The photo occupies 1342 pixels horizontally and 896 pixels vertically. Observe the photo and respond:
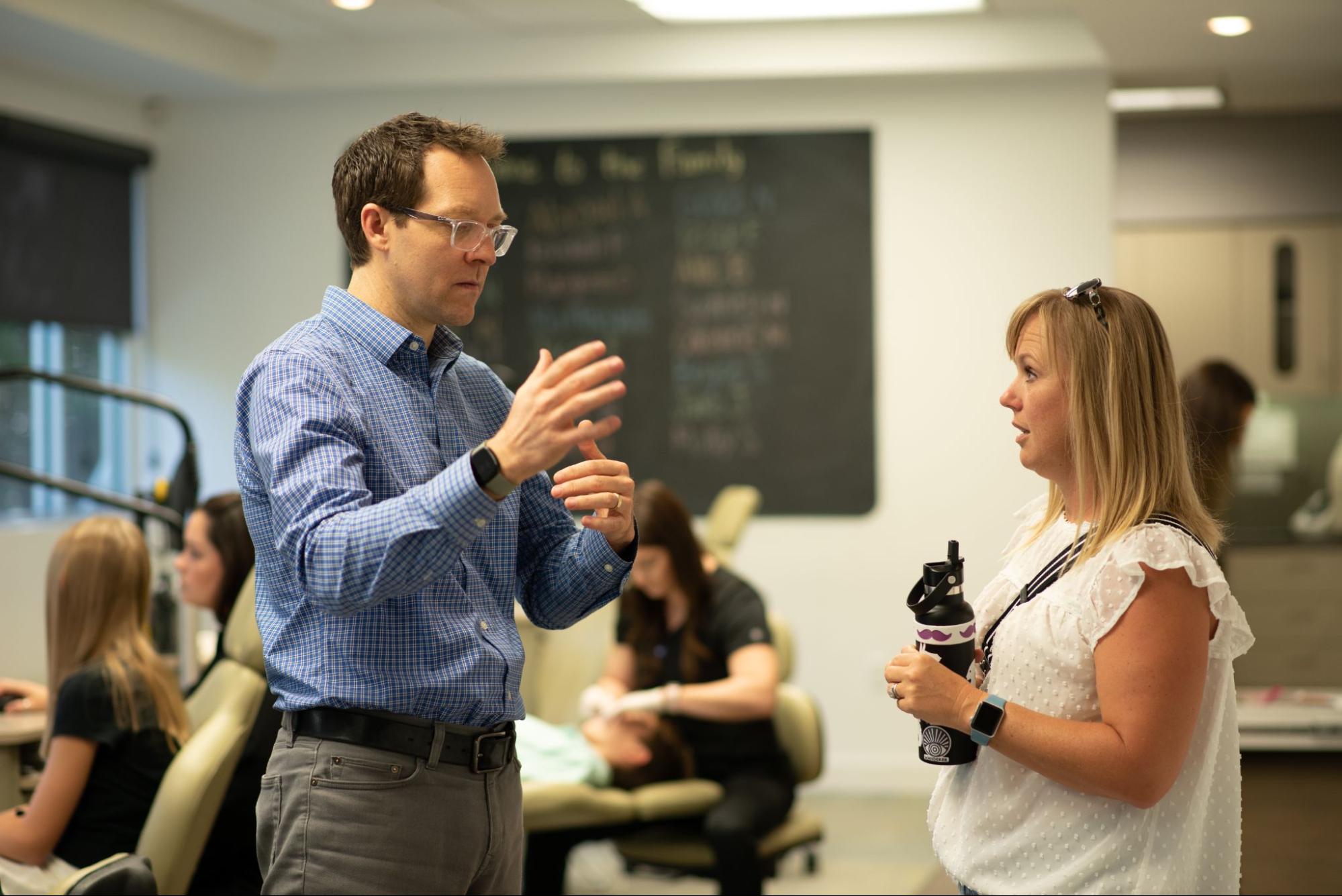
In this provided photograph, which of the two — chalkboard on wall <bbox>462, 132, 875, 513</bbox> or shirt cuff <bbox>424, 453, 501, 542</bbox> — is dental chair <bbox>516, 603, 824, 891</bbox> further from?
chalkboard on wall <bbox>462, 132, 875, 513</bbox>

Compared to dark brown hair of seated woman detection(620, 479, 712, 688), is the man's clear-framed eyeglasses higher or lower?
higher

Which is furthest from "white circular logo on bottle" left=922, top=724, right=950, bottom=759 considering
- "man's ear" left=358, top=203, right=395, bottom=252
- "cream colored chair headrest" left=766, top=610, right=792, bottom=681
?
"cream colored chair headrest" left=766, top=610, right=792, bottom=681

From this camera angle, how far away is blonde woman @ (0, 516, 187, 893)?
2.54 metres

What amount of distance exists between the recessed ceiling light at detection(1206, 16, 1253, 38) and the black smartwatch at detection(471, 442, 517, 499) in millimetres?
3752

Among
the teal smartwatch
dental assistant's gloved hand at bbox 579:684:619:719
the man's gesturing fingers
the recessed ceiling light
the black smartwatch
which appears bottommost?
dental assistant's gloved hand at bbox 579:684:619:719

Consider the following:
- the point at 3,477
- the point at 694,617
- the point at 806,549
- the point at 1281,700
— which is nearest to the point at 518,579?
the point at 694,617

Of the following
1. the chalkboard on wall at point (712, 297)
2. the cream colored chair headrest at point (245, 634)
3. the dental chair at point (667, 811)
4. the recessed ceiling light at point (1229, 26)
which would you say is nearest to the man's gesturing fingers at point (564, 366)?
the cream colored chair headrest at point (245, 634)

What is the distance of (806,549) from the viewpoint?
5199mm

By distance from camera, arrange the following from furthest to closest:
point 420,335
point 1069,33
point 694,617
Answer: point 1069,33
point 694,617
point 420,335

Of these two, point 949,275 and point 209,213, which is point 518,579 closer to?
point 949,275

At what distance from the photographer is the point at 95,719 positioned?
8.47ft

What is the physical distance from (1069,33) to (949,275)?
93cm

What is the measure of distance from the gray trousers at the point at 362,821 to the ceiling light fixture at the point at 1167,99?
184 inches

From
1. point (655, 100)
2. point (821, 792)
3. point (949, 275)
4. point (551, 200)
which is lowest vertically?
point (821, 792)
